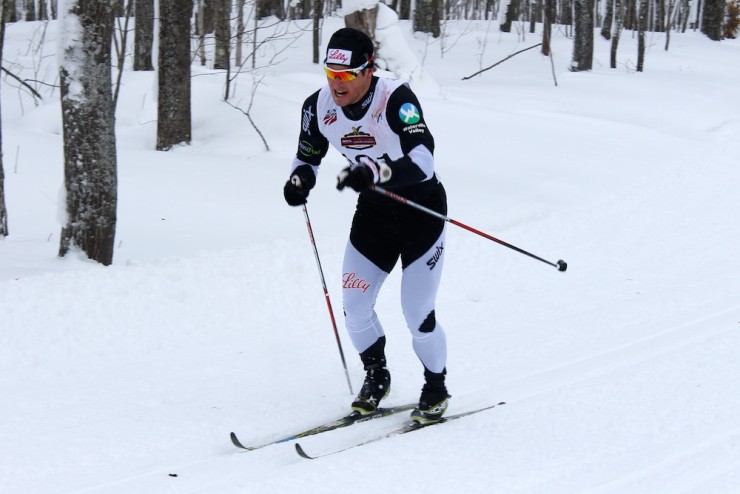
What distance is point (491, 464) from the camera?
4.03 m

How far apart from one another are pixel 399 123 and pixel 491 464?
5.74 ft

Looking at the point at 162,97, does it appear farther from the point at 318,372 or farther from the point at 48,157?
the point at 318,372

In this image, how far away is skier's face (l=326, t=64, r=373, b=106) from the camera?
4.12 metres

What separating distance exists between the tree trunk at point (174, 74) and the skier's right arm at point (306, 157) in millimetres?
6799

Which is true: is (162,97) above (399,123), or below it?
below

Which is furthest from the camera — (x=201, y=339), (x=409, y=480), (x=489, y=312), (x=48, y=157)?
(x=48, y=157)

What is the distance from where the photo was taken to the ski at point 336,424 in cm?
420

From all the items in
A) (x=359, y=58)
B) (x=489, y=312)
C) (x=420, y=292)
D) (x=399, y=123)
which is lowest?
(x=489, y=312)

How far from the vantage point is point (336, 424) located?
4539mm

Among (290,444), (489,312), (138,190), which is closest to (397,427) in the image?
(290,444)

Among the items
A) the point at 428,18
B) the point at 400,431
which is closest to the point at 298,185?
the point at 400,431

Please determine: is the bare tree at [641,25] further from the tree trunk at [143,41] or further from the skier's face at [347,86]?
the skier's face at [347,86]

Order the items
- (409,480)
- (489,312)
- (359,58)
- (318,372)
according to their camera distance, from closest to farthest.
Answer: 1. (409,480)
2. (359,58)
3. (318,372)
4. (489,312)

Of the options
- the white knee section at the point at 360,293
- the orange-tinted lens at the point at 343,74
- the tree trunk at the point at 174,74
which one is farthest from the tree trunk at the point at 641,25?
the orange-tinted lens at the point at 343,74
